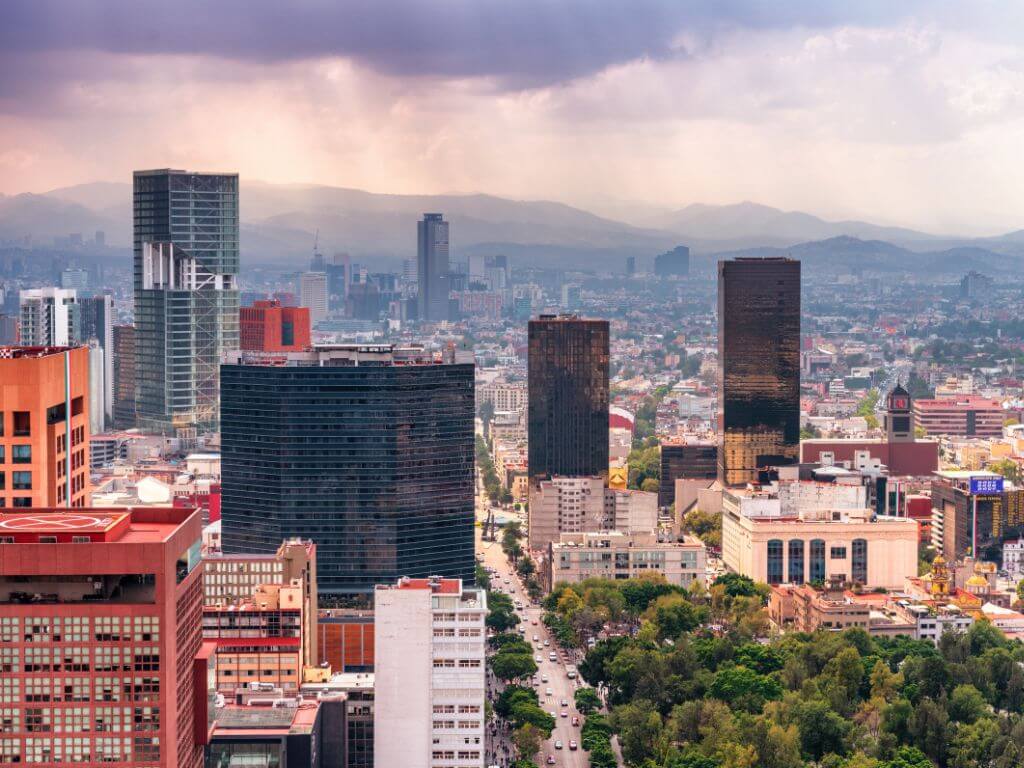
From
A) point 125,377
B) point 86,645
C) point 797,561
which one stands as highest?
point 125,377

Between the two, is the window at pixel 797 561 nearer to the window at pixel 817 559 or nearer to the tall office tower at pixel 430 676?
the window at pixel 817 559

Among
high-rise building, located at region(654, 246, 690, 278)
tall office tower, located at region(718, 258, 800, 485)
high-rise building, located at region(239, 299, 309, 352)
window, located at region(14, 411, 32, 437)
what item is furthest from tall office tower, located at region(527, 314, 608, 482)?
high-rise building, located at region(654, 246, 690, 278)

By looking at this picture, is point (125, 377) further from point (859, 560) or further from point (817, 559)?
point (859, 560)

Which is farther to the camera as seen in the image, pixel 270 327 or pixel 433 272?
pixel 433 272

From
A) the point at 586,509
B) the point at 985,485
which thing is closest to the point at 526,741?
the point at 586,509

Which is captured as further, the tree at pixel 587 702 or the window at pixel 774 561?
the window at pixel 774 561

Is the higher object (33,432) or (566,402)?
(33,432)

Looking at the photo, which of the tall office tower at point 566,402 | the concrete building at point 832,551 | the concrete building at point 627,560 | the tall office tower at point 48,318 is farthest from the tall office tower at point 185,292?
the concrete building at point 832,551
